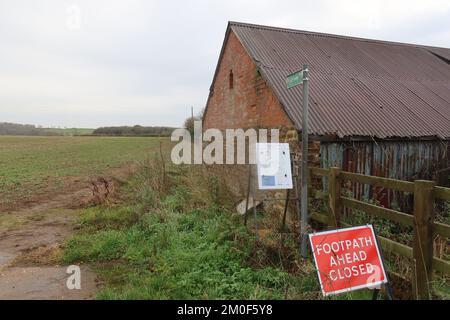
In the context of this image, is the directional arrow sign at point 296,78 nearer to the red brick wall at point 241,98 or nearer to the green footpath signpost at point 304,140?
the green footpath signpost at point 304,140

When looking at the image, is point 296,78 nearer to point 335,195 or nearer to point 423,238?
point 335,195

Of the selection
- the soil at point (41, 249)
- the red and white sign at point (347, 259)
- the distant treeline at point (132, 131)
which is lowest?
the soil at point (41, 249)

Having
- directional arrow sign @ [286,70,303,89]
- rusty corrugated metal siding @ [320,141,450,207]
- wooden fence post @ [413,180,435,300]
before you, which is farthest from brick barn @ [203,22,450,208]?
wooden fence post @ [413,180,435,300]

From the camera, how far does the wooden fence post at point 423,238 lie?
11.9 ft

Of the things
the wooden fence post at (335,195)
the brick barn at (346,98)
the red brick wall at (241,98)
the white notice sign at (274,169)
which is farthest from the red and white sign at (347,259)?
the red brick wall at (241,98)

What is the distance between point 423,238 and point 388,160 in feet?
13.6

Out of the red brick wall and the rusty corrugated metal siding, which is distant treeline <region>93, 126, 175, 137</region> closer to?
the red brick wall

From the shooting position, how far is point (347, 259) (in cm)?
371

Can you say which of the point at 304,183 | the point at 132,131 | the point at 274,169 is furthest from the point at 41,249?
the point at 132,131

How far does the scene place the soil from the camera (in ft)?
15.0

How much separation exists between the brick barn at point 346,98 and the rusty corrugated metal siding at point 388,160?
0.02m
